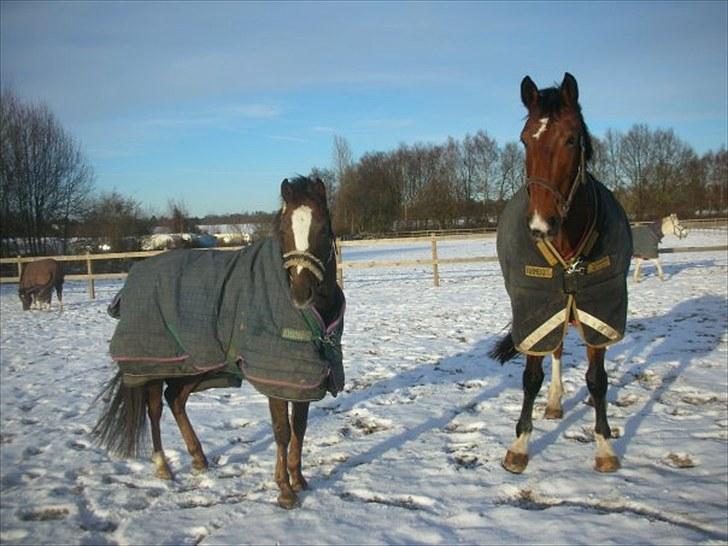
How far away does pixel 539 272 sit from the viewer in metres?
3.17

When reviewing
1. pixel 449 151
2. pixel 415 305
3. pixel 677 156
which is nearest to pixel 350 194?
pixel 449 151

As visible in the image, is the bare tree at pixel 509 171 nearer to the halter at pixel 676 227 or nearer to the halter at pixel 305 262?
the halter at pixel 676 227

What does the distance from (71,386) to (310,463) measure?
347 cm

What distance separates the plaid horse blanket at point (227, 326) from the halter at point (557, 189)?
1.38m

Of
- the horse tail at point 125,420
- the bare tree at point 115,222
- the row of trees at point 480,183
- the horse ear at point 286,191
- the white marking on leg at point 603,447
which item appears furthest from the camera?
the row of trees at point 480,183

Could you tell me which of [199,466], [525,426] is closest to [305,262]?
[199,466]

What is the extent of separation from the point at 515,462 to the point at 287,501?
1485 mm

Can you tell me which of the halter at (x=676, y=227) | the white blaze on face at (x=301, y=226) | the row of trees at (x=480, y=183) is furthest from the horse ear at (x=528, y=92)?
the row of trees at (x=480, y=183)

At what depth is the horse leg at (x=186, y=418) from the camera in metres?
3.43

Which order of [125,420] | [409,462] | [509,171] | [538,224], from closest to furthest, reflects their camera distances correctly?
[538,224]
[409,462]
[125,420]
[509,171]

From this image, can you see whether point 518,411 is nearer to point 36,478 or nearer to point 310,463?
point 310,463

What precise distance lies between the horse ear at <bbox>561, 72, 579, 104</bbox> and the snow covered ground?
2284 mm

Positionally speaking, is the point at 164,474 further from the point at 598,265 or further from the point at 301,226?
the point at 598,265

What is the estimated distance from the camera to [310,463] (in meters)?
3.48
